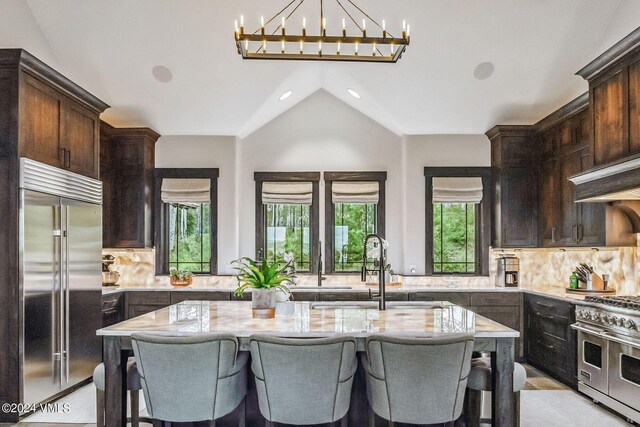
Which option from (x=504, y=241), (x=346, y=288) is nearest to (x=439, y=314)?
(x=346, y=288)

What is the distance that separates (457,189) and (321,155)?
173cm

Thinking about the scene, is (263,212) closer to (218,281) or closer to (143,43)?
(218,281)

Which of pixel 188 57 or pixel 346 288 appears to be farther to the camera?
pixel 346 288

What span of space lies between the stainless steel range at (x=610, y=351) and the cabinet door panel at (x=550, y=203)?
1259 mm

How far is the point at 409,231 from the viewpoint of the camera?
6.20m

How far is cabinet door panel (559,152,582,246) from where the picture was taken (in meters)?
4.93

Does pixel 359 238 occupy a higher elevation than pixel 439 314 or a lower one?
higher

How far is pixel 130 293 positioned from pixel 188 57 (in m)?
2.66

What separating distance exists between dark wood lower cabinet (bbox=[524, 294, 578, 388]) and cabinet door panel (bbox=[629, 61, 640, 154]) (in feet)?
5.12

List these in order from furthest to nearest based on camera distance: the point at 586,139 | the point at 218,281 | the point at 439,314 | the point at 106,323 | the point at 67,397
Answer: the point at 218,281, the point at 106,323, the point at 586,139, the point at 67,397, the point at 439,314

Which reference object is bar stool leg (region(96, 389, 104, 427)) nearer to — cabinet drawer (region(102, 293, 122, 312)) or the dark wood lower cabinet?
cabinet drawer (region(102, 293, 122, 312))

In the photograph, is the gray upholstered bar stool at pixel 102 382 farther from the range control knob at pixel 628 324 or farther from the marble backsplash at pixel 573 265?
the marble backsplash at pixel 573 265

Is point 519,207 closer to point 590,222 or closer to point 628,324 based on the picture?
point 590,222

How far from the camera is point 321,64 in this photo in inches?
210
